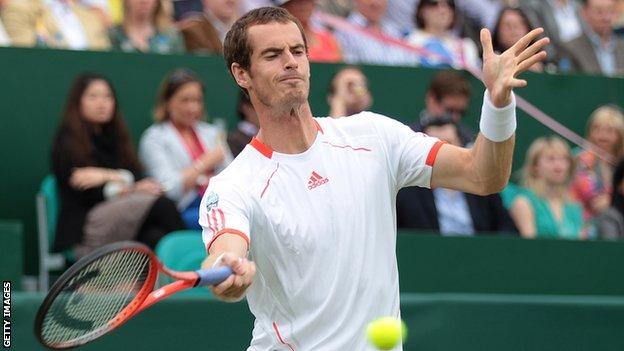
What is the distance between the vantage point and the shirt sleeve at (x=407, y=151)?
15.5ft

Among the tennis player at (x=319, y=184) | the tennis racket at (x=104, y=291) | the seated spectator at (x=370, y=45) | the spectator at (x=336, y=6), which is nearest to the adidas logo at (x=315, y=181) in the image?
the tennis player at (x=319, y=184)

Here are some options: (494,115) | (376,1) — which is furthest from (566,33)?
(494,115)

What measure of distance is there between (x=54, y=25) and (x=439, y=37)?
3268mm

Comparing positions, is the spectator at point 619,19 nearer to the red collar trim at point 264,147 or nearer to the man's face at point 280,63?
the red collar trim at point 264,147

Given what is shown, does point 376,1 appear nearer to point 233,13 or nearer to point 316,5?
point 316,5

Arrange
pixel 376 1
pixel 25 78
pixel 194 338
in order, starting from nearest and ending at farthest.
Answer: pixel 194 338 → pixel 25 78 → pixel 376 1

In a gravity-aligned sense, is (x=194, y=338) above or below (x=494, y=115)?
below

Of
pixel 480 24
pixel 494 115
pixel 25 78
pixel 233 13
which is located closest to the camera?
pixel 494 115

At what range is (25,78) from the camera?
9375 mm

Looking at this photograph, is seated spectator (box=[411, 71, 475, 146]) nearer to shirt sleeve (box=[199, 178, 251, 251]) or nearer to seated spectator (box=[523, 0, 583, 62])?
seated spectator (box=[523, 0, 583, 62])

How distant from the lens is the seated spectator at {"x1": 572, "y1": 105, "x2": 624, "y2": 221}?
1029 cm

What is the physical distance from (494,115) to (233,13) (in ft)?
19.1

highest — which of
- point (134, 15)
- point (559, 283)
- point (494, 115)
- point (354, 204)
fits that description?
point (134, 15)

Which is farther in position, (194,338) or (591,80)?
(591,80)
